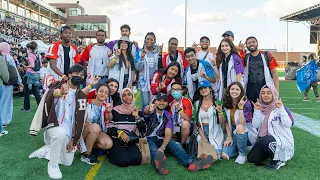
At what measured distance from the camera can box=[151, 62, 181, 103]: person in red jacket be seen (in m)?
5.36

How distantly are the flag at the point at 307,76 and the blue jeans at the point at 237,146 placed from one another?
7981mm

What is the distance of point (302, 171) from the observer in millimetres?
4188

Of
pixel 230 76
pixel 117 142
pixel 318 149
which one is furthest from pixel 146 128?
pixel 318 149

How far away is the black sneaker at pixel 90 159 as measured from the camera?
4.43 metres

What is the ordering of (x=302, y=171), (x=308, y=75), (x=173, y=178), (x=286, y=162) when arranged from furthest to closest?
(x=308, y=75) < (x=286, y=162) < (x=302, y=171) < (x=173, y=178)

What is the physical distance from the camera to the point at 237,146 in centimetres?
465

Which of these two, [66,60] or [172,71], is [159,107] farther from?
[66,60]

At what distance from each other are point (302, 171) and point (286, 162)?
0.35 m

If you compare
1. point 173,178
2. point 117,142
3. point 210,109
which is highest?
point 210,109

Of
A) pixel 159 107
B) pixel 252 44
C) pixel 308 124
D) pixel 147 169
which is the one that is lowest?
pixel 147 169

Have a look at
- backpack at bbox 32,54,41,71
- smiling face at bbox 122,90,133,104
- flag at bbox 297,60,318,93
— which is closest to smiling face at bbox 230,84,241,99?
smiling face at bbox 122,90,133,104

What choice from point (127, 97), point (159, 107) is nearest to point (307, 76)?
point (159, 107)

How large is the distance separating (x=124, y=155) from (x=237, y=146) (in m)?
1.71

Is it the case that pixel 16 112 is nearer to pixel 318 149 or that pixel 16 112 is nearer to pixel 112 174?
pixel 112 174
